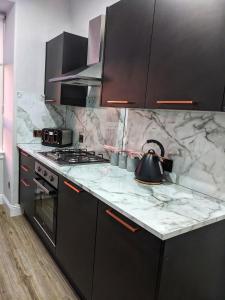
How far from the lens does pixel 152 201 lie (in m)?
1.34

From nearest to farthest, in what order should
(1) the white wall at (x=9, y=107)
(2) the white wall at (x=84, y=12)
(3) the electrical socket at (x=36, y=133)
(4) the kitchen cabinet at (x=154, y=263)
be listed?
1. (4) the kitchen cabinet at (x=154, y=263)
2. (2) the white wall at (x=84, y=12)
3. (1) the white wall at (x=9, y=107)
4. (3) the electrical socket at (x=36, y=133)

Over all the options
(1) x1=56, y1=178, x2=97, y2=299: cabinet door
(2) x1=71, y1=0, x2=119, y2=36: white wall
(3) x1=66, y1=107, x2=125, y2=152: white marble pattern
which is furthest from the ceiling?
(1) x1=56, y1=178, x2=97, y2=299: cabinet door

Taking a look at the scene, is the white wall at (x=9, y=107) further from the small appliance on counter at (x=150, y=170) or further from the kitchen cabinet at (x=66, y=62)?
the small appliance on counter at (x=150, y=170)

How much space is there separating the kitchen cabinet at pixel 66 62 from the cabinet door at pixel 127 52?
2.72 ft

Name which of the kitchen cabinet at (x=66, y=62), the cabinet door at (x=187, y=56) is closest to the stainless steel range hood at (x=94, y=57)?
the kitchen cabinet at (x=66, y=62)

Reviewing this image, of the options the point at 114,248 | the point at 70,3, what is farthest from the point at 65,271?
the point at 70,3

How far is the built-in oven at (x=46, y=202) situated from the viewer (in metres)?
2.02

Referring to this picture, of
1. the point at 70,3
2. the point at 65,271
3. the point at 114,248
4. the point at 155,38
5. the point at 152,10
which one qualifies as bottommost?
the point at 65,271

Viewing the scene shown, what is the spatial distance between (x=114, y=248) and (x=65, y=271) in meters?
0.91

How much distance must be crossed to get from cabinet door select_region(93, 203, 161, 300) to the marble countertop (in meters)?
0.06

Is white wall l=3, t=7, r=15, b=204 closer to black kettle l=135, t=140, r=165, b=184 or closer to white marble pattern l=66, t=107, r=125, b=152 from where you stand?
white marble pattern l=66, t=107, r=125, b=152

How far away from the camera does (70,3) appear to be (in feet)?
9.69

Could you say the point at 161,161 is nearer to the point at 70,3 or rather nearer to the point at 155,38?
the point at 155,38

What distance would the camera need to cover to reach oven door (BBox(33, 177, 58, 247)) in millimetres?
2037
